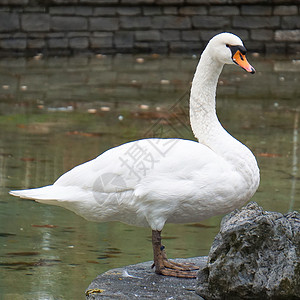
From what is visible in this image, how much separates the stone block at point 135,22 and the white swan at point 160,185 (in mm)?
10929


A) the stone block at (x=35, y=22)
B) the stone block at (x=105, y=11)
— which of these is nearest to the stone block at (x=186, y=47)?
the stone block at (x=105, y=11)

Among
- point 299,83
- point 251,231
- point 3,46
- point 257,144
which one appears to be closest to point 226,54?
point 251,231

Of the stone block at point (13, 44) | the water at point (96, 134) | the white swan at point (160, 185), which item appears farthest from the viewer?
the stone block at point (13, 44)

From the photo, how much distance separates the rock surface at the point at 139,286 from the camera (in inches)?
156

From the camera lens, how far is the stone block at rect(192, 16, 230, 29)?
15.3 metres

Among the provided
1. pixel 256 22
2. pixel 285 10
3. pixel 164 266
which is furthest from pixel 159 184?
pixel 285 10

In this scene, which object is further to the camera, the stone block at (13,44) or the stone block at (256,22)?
the stone block at (256,22)

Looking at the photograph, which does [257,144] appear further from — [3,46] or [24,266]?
[3,46]

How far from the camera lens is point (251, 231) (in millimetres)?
3656

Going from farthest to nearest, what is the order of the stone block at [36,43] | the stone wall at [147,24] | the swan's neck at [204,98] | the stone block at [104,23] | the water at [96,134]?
the stone block at [104,23]
the stone wall at [147,24]
the stone block at [36,43]
the water at [96,134]
the swan's neck at [204,98]

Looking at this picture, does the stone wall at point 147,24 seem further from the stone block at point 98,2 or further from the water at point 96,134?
the water at point 96,134

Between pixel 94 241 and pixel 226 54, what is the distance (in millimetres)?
1749

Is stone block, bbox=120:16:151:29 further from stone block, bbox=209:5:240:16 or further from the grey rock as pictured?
the grey rock

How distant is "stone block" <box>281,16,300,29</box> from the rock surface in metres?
11.5
